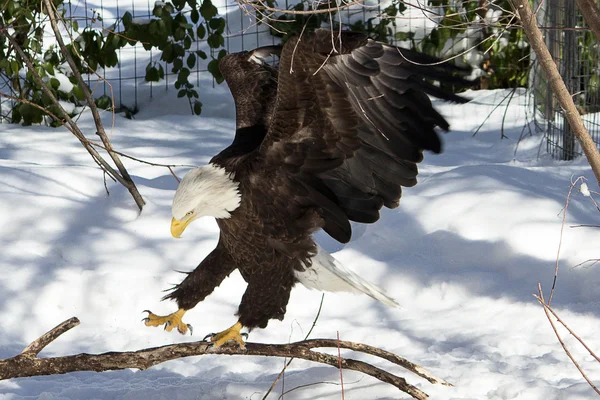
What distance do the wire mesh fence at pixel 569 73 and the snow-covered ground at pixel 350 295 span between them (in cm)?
105

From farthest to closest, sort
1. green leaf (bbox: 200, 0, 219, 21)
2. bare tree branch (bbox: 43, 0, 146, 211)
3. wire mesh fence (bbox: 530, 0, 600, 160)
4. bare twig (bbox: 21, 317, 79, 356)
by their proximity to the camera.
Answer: green leaf (bbox: 200, 0, 219, 21)
wire mesh fence (bbox: 530, 0, 600, 160)
bare tree branch (bbox: 43, 0, 146, 211)
bare twig (bbox: 21, 317, 79, 356)

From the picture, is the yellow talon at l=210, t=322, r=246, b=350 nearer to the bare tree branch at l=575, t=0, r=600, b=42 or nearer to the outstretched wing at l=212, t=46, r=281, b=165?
the outstretched wing at l=212, t=46, r=281, b=165

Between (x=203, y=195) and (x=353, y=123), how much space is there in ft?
1.79

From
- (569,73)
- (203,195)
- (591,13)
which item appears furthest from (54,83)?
(591,13)

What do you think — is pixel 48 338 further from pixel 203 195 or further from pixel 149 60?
pixel 149 60

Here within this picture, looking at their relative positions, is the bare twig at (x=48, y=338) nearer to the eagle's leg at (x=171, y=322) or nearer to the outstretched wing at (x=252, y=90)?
the eagle's leg at (x=171, y=322)

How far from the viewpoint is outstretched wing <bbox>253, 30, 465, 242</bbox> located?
2393mm

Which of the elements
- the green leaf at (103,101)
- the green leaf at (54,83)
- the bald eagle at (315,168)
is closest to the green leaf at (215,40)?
the green leaf at (103,101)

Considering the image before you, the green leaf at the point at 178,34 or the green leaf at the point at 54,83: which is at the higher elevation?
the green leaf at the point at 178,34

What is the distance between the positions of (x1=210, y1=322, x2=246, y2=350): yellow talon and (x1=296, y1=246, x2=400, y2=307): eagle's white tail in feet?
0.98

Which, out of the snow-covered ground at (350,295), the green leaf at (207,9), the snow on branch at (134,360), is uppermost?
the green leaf at (207,9)

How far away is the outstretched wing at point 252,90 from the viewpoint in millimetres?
3021

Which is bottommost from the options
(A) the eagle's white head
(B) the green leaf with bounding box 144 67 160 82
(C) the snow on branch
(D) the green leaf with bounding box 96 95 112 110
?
(C) the snow on branch

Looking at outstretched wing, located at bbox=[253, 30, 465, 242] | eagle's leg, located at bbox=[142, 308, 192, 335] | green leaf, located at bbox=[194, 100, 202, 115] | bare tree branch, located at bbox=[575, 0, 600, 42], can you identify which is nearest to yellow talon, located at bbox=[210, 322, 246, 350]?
eagle's leg, located at bbox=[142, 308, 192, 335]
